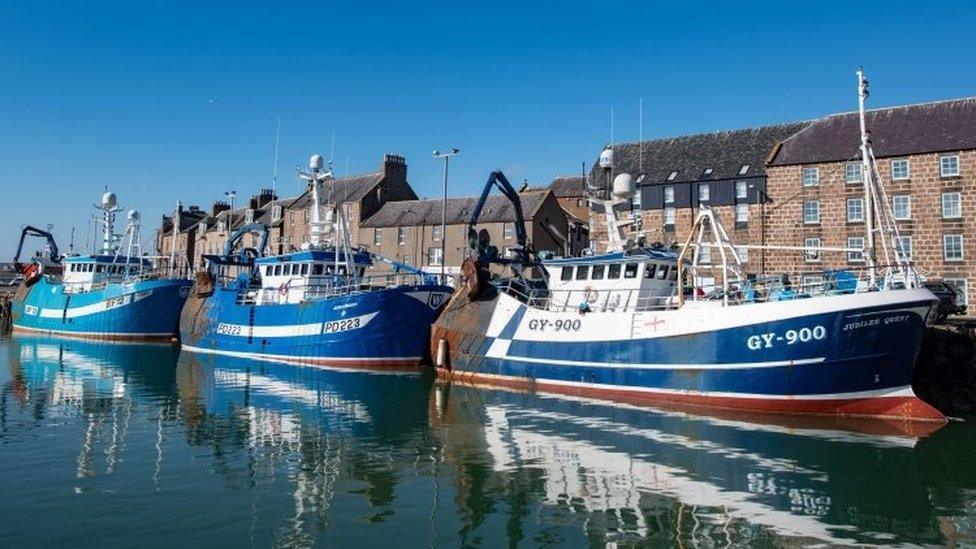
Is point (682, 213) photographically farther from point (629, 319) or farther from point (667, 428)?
point (667, 428)

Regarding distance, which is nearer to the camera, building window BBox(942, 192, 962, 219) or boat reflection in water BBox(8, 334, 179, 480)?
boat reflection in water BBox(8, 334, 179, 480)

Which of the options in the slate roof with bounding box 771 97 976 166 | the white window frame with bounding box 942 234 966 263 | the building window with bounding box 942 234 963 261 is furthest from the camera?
the slate roof with bounding box 771 97 976 166

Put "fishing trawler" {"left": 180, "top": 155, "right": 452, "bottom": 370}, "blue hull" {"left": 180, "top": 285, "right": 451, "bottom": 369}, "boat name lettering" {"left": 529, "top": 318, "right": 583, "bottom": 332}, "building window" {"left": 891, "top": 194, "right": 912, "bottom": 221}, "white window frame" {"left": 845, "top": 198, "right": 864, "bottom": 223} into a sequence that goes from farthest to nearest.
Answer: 1. "white window frame" {"left": 845, "top": 198, "right": 864, "bottom": 223}
2. "building window" {"left": 891, "top": 194, "right": 912, "bottom": 221}
3. "fishing trawler" {"left": 180, "top": 155, "right": 452, "bottom": 370}
4. "blue hull" {"left": 180, "top": 285, "right": 451, "bottom": 369}
5. "boat name lettering" {"left": 529, "top": 318, "right": 583, "bottom": 332}

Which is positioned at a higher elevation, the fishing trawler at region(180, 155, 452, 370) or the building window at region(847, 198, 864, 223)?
the building window at region(847, 198, 864, 223)

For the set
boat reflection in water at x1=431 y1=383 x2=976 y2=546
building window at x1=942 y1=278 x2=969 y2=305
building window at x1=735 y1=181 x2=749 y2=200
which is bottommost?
boat reflection in water at x1=431 y1=383 x2=976 y2=546

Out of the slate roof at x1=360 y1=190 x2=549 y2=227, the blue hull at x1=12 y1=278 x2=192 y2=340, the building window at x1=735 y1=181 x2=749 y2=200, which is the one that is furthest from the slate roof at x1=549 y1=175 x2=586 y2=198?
the blue hull at x1=12 y1=278 x2=192 y2=340

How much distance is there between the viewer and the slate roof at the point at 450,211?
49662mm

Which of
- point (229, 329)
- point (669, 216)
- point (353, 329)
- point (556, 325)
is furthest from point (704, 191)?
point (229, 329)

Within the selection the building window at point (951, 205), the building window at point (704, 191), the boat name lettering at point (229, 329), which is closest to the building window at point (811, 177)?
the building window at point (704, 191)

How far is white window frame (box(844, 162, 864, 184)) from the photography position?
120 ft

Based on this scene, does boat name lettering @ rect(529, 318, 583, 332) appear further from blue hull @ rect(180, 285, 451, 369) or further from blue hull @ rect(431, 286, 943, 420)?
blue hull @ rect(180, 285, 451, 369)

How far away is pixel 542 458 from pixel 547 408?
5.51 m

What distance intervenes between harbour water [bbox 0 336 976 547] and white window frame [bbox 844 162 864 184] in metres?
22.7

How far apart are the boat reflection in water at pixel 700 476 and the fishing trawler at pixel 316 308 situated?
9.67 meters
